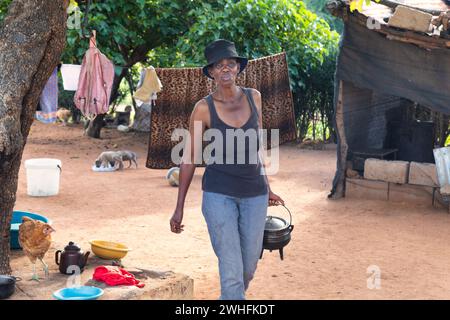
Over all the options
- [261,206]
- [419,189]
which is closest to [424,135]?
[419,189]

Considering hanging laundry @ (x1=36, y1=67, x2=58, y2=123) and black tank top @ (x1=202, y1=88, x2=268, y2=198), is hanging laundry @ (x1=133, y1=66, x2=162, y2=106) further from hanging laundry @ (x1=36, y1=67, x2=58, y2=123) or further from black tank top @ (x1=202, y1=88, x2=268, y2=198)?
black tank top @ (x1=202, y1=88, x2=268, y2=198)

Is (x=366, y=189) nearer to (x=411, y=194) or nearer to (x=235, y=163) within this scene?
(x=411, y=194)

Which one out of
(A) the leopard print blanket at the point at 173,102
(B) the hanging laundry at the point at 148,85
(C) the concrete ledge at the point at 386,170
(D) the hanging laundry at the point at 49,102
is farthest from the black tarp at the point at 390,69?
(D) the hanging laundry at the point at 49,102

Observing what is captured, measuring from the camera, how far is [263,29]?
13.6m

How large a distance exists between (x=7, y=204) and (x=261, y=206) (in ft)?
6.67

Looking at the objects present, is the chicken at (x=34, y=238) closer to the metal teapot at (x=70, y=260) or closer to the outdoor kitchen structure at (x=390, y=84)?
the metal teapot at (x=70, y=260)

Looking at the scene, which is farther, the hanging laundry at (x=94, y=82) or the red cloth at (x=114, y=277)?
the hanging laundry at (x=94, y=82)

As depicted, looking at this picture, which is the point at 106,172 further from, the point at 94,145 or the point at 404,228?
the point at 404,228

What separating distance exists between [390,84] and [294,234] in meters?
2.49

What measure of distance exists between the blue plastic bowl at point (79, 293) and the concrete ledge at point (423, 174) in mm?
5428

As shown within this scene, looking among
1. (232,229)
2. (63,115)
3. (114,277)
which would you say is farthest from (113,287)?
(63,115)

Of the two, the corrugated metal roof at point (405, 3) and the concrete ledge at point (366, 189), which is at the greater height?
the corrugated metal roof at point (405, 3)

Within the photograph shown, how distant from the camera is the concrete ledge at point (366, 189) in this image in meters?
9.45

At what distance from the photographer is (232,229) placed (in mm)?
4348
